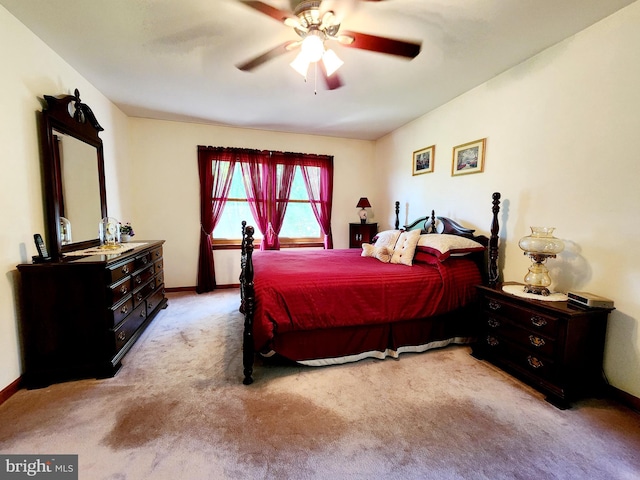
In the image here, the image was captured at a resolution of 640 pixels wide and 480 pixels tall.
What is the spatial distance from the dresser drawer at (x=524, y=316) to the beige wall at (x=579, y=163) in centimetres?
47

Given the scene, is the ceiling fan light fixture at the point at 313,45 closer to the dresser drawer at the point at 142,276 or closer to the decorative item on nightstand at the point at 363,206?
the dresser drawer at the point at 142,276

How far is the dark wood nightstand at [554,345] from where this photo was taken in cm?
181

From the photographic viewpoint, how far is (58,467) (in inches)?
53.5

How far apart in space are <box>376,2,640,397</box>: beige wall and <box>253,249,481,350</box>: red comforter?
0.71m

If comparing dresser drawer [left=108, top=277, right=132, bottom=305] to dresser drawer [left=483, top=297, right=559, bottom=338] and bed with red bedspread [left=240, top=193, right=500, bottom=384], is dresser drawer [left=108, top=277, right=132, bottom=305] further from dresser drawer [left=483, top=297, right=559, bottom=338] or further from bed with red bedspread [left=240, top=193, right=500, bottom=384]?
dresser drawer [left=483, top=297, right=559, bottom=338]

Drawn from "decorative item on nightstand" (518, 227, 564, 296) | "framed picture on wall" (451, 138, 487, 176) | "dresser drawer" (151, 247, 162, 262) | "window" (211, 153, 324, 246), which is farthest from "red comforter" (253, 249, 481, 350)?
"window" (211, 153, 324, 246)

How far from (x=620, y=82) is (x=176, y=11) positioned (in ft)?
10.1

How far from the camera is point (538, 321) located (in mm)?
1948

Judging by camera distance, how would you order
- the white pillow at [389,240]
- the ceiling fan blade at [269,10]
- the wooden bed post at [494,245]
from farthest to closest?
the white pillow at [389,240] < the wooden bed post at [494,245] < the ceiling fan blade at [269,10]

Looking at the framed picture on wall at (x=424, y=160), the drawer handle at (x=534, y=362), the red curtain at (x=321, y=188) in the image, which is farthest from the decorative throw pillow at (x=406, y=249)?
the red curtain at (x=321, y=188)

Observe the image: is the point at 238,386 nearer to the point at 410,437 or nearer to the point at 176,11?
the point at 410,437

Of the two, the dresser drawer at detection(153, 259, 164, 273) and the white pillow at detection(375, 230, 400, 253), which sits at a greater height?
the white pillow at detection(375, 230, 400, 253)

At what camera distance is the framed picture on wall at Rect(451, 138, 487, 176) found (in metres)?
2.96

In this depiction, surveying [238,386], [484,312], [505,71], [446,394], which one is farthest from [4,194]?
[505,71]
